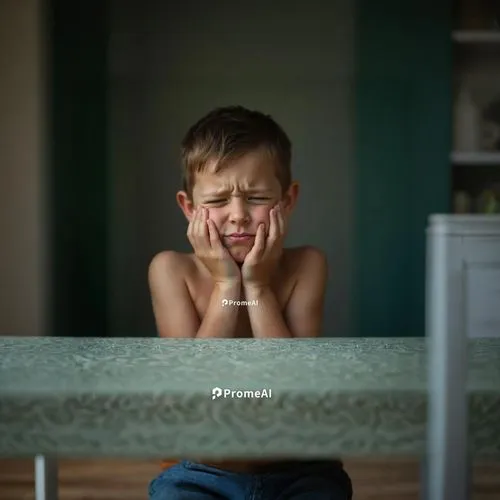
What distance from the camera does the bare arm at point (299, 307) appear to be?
2.24 feet

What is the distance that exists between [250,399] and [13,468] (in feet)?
0.74

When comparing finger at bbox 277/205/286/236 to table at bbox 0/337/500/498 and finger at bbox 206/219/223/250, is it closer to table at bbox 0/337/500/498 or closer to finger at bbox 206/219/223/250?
finger at bbox 206/219/223/250

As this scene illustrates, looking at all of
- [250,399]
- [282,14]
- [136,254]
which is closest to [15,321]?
[136,254]

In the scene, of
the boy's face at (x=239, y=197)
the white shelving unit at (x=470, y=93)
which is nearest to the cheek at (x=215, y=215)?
the boy's face at (x=239, y=197)

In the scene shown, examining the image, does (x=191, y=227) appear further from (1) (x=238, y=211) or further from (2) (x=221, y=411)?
(2) (x=221, y=411)

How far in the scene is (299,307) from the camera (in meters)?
0.72

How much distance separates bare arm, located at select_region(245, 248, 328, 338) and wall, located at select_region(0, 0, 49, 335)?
0.69 feet

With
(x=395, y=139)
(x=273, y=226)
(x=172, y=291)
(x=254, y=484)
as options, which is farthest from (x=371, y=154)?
(x=254, y=484)

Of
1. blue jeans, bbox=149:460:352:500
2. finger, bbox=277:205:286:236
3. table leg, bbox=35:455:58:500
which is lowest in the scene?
blue jeans, bbox=149:460:352:500

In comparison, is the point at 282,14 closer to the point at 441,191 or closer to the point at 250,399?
the point at 441,191

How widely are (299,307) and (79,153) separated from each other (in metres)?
0.28

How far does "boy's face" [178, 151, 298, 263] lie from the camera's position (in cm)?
70

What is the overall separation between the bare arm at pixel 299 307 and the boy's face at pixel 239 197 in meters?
0.05

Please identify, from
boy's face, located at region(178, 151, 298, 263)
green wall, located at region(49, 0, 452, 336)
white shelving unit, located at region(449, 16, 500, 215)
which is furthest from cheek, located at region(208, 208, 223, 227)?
white shelving unit, located at region(449, 16, 500, 215)
